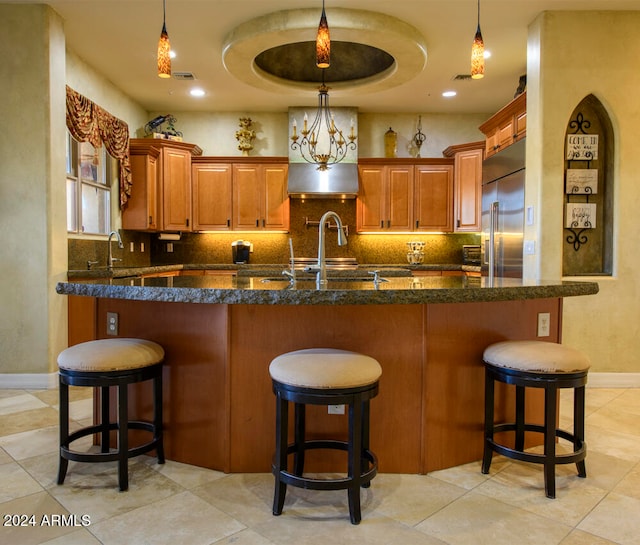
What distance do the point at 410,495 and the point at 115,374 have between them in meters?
1.36

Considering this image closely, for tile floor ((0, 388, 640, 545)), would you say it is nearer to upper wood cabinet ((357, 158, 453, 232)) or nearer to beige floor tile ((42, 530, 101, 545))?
beige floor tile ((42, 530, 101, 545))

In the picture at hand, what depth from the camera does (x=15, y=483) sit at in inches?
85.3

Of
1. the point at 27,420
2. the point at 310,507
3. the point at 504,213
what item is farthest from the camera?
the point at 504,213

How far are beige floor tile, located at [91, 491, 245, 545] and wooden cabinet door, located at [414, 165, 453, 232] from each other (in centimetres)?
489

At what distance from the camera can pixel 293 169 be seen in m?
6.07

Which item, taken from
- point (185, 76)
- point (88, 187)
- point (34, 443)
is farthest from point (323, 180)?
point (34, 443)

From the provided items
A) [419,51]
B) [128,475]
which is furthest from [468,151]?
[128,475]

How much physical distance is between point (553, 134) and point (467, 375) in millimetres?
2415

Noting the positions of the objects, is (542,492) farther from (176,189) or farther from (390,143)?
(176,189)

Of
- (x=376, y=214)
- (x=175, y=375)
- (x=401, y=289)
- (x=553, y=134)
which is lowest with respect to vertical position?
(x=175, y=375)

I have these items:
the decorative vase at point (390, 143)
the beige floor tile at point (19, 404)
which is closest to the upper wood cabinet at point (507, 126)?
the decorative vase at point (390, 143)

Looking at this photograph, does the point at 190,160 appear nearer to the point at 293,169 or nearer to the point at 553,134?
the point at 293,169

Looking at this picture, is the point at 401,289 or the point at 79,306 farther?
the point at 79,306

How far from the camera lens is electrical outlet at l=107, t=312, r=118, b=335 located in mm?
2500
